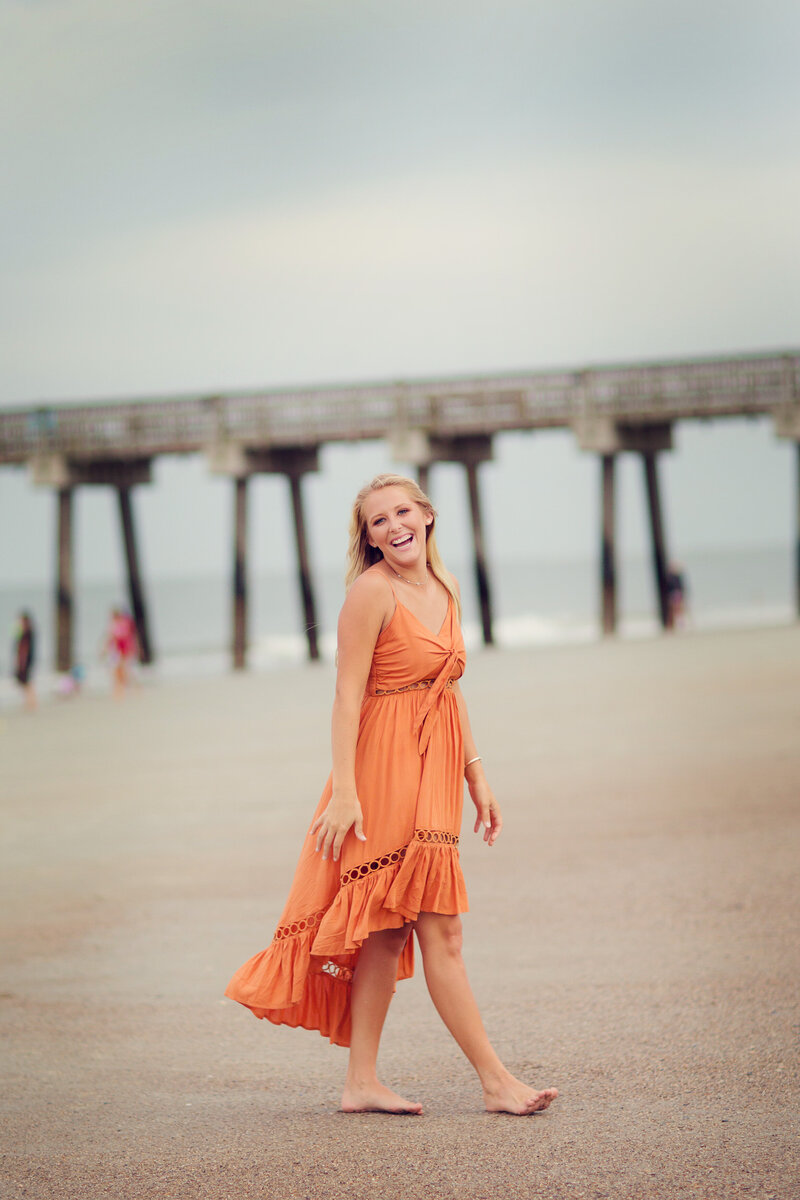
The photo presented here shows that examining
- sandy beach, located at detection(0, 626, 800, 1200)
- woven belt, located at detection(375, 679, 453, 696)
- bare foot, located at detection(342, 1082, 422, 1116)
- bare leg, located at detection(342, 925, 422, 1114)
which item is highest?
woven belt, located at detection(375, 679, 453, 696)

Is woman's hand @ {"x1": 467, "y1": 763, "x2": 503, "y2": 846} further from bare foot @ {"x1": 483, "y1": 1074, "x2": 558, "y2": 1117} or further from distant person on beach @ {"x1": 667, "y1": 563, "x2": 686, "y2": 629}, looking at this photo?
distant person on beach @ {"x1": 667, "y1": 563, "x2": 686, "y2": 629}

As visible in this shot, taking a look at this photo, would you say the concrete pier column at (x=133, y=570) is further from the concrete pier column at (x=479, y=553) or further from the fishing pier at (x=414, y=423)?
the concrete pier column at (x=479, y=553)

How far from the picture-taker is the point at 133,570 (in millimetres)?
27125

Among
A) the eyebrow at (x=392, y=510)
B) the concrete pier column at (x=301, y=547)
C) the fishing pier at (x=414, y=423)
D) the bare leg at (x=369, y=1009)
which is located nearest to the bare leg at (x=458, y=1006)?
the bare leg at (x=369, y=1009)

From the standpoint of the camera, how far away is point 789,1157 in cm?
290

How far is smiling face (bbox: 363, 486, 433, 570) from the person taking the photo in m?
3.43

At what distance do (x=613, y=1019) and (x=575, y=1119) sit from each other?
2.89ft

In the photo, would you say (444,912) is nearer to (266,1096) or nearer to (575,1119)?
(575,1119)

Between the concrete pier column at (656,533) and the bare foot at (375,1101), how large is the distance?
22975 millimetres

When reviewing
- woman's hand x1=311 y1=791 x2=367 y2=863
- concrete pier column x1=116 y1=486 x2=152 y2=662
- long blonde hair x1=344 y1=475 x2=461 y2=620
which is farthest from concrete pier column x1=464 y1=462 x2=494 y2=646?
woman's hand x1=311 y1=791 x2=367 y2=863

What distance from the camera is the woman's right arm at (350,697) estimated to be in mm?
3270

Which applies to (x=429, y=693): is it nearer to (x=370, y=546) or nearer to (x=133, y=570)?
(x=370, y=546)

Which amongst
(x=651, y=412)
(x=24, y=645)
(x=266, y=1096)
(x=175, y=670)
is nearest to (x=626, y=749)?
(x=266, y=1096)

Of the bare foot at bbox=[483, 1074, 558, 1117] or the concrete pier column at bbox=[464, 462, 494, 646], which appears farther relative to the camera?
the concrete pier column at bbox=[464, 462, 494, 646]
